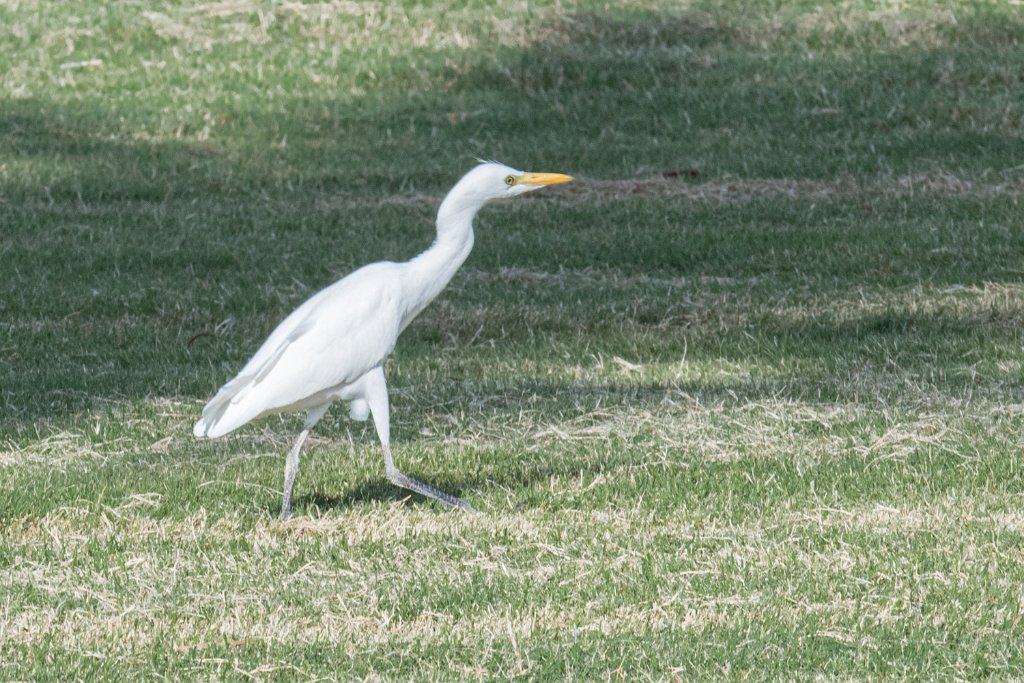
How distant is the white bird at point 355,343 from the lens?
6703mm

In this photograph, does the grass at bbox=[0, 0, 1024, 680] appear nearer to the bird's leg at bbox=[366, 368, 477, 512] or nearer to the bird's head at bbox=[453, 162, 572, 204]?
the bird's leg at bbox=[366, 368, 477, 512]

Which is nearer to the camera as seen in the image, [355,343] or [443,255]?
[355,343]

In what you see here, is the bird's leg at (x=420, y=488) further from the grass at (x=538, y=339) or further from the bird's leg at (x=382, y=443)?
the grass at (x=538, y=339)

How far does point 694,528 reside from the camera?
21.6 ft

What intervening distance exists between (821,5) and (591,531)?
16.5m

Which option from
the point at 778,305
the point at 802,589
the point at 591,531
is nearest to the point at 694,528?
the point at 591,531

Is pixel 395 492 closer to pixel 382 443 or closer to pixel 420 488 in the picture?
pixel 420 488

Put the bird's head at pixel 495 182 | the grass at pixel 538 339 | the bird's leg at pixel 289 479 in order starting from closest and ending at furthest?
the grass at pixel 538 339
the bird's leg at pixel 289 479
the bird's head at pixel 495 182

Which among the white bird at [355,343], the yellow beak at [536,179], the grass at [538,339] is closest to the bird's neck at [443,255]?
the white bird at [355,343]

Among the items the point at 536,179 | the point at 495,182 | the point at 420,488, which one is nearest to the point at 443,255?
the point at 495,182

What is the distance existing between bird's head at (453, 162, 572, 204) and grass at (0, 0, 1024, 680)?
132 centimetres

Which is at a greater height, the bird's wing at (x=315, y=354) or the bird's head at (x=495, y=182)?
the bird's head at (x=495, y=182)

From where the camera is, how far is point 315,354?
670cm

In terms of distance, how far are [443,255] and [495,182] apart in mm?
384
